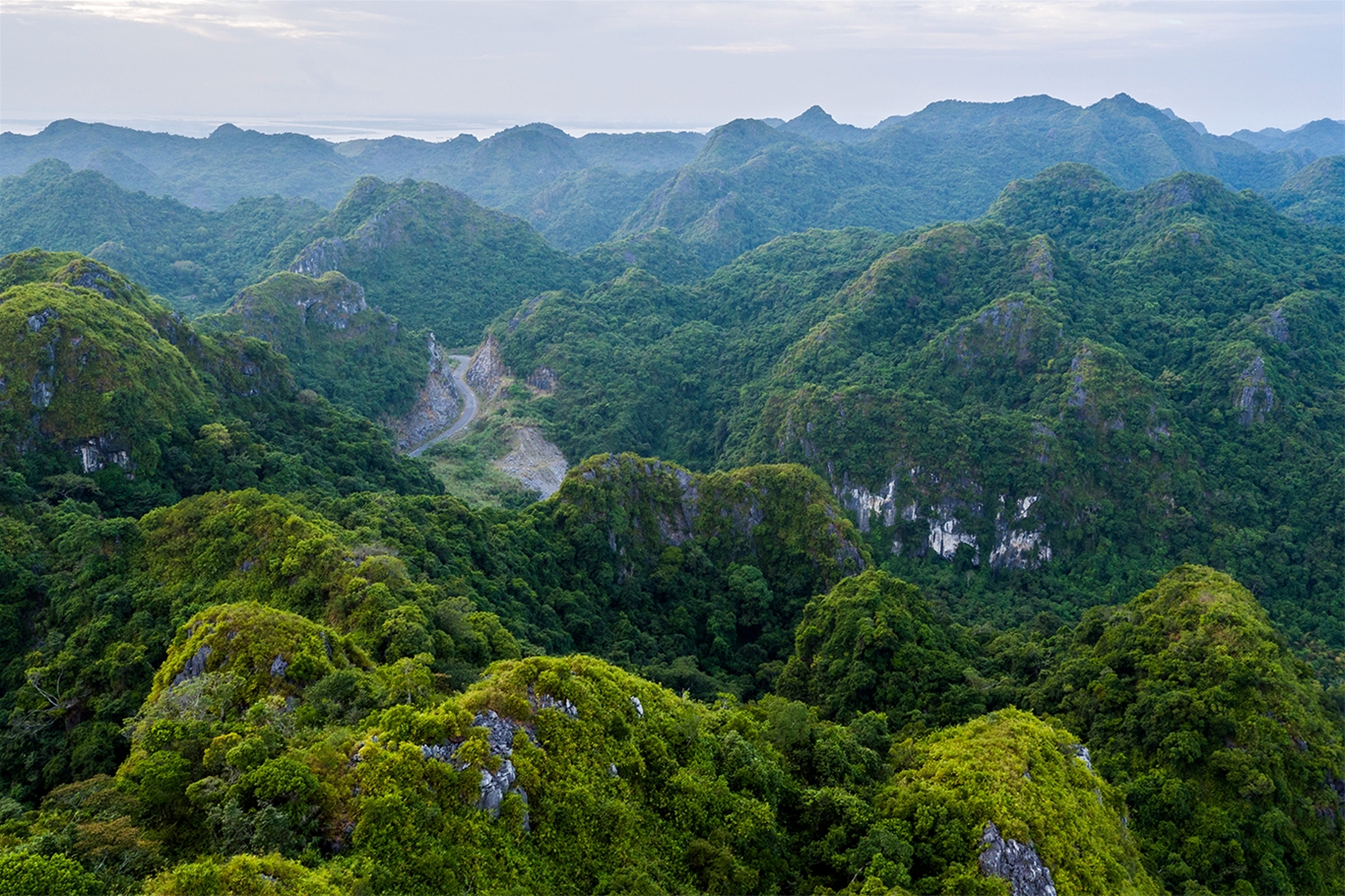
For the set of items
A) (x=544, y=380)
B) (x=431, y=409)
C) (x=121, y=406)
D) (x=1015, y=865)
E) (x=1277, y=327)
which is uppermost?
(x=121, y=406)

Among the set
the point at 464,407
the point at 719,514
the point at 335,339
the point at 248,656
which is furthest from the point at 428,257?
the point at 248,656

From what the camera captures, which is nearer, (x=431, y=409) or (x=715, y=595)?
(x=715, y=595)

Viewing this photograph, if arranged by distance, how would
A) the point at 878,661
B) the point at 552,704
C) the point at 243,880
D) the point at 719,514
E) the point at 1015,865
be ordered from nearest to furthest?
the point at 243,880 → the point at 1015,865 → the point at 552,704 → the point at 878,661 → the point at 719,514

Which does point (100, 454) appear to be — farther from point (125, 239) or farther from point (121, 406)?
point (125, 239)

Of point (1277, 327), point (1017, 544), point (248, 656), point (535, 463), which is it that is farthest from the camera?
point (535, 463)

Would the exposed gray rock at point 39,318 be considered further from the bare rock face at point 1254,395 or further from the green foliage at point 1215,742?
the bare rock face at point 1254,395

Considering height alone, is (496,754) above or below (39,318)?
below

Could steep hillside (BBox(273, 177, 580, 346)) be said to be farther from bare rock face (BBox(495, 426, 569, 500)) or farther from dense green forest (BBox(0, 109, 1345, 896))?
bare rock face (BBox(495, 426, 569, 500))
